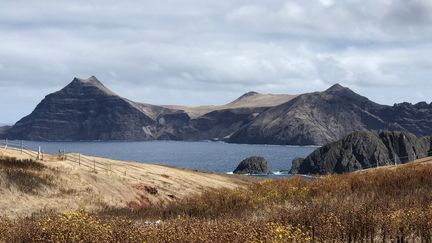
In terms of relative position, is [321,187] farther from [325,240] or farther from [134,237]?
[134,237]

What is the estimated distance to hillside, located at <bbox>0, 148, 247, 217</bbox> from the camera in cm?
2903

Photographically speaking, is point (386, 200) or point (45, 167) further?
point (45, 167)

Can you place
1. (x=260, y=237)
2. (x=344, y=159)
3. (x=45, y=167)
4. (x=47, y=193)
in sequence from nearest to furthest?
(x=260, y=237) → (x=47, y=193) → (x=45, y=167) → (x=344, y=159)

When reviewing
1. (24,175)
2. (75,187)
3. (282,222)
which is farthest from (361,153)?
(282,222)

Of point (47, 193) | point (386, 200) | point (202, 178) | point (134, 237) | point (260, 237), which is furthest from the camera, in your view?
point (202, 178)

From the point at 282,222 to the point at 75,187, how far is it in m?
20.5

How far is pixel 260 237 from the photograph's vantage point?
37.7 feet

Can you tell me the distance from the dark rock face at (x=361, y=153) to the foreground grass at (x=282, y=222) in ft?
357

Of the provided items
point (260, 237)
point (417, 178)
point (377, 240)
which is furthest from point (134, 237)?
point (417, 178)

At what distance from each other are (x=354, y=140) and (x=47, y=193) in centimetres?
11949

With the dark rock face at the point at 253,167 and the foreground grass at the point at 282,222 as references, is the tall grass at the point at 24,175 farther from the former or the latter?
the dark rock face at the point at 253,167

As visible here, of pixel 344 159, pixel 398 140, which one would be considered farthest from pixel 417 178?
pixel 398 140

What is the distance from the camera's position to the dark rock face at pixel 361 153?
436ft

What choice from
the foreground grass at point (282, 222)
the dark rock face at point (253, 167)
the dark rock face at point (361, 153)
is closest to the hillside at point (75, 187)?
the foreground grass at point (282, 222)
